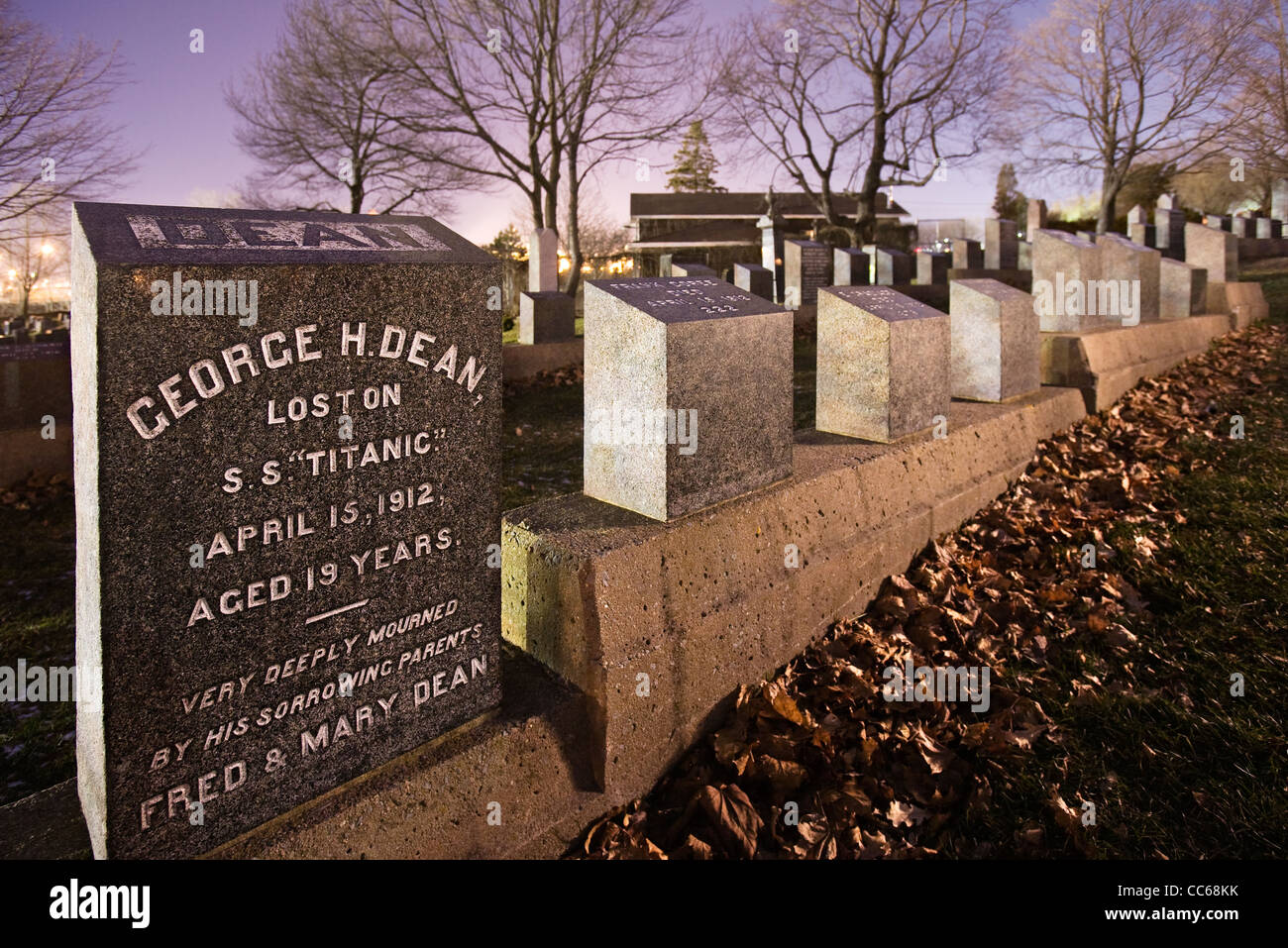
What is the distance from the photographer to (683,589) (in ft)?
9.04

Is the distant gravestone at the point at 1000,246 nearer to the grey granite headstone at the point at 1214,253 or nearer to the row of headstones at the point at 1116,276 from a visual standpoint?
the grey granite headstone at the point at 1214,253

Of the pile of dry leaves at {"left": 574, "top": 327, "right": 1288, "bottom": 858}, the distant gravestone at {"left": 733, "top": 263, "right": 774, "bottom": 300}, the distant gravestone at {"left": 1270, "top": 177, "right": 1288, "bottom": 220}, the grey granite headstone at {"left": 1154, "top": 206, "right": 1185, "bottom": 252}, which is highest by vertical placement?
the distant gravestone at {"left": 1270, "top": 177, "right": 1288, "bottom": 220}

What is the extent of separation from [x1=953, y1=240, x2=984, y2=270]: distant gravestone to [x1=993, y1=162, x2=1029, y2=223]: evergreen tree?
38504mm

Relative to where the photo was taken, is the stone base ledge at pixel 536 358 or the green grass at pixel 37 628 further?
the stone base ledge at pixel 536 358

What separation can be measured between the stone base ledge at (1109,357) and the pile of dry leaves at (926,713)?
1.84 meters

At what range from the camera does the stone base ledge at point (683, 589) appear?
2.50m

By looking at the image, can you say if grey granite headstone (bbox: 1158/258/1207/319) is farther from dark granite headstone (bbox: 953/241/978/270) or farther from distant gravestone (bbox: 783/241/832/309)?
dark granite headstone (bbox: 953/241/978/270)

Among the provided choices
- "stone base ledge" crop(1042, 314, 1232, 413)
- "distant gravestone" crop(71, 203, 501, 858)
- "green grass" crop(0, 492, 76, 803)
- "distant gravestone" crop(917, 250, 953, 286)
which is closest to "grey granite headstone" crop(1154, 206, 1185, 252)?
"distant gravestone" crop(917, 250, 953, 286)

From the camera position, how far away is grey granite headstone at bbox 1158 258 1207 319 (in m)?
9.69

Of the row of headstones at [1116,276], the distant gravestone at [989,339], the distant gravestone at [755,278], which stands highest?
the distant gravestone at [755,278]

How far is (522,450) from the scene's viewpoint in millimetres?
6715

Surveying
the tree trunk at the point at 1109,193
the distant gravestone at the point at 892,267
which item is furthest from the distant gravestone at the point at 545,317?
the tree trunk at the point at 1109,193

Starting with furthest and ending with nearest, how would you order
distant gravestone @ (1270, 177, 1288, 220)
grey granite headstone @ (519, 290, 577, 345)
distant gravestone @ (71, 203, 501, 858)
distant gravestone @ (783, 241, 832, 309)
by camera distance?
distant gravestone @ (1270, 177, 1288, 220) → distant gravestone @ (783, 241, 832, 309) → grey granite headstone @ (519, 290, 577, 345) → distant gravestone @ (71, 203, 501, 858)

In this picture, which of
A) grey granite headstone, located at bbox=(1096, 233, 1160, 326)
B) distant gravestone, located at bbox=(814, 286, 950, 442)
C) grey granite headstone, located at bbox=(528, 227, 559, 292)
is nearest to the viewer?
distant gravestone, located at bbox=(814, 286, 950, 442)
